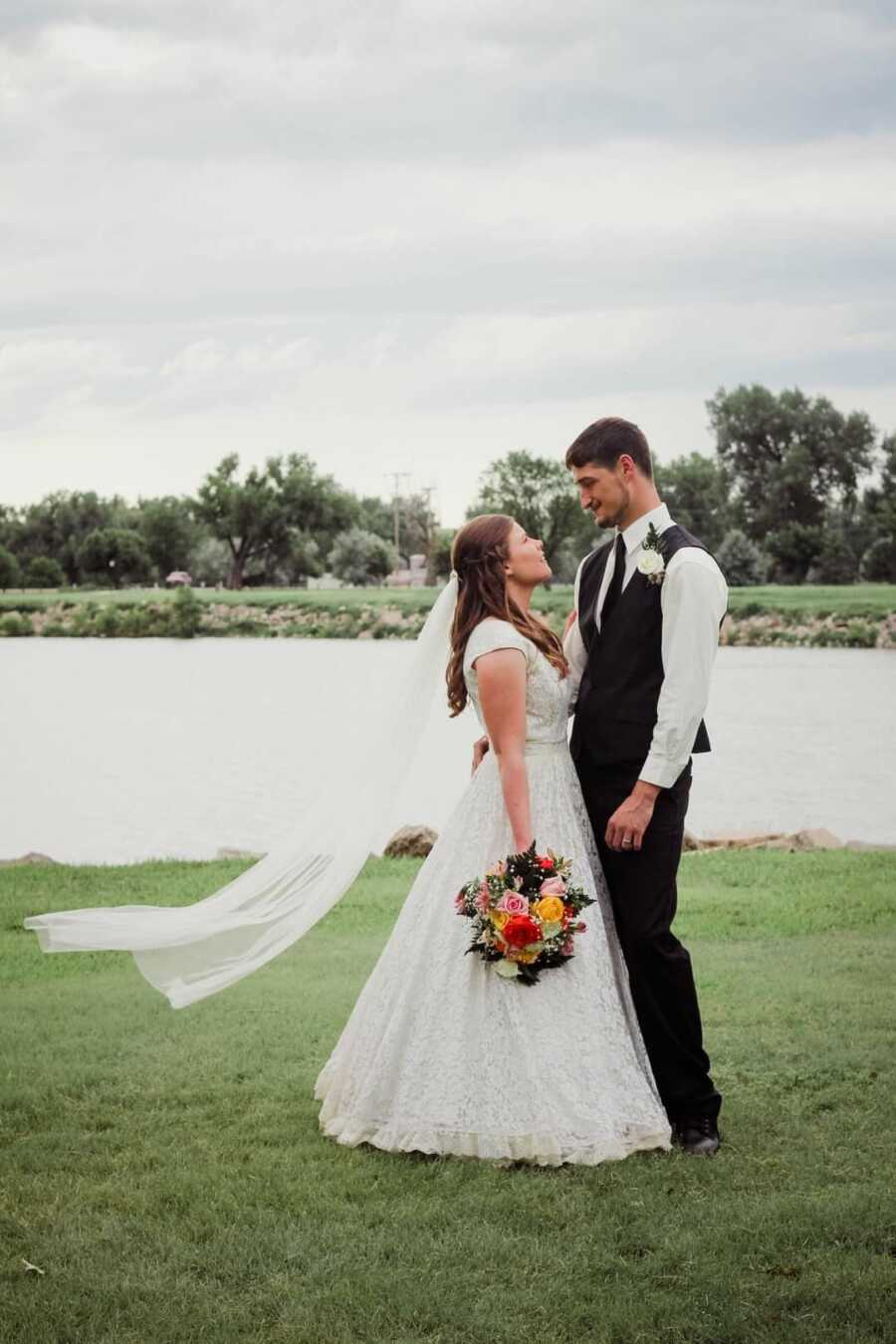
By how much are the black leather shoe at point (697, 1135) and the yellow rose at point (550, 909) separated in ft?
2.80

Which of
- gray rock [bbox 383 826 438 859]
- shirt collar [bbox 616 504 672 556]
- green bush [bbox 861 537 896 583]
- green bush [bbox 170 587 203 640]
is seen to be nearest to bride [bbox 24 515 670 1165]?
shirt collar [bbox 616 504 672 556]

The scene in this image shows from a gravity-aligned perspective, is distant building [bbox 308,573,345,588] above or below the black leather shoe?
above

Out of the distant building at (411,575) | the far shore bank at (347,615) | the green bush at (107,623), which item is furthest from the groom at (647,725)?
the distant building at (411,575)

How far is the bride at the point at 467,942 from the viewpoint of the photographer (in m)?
4.55

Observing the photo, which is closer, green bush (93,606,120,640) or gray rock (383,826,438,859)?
gray rock (383,826,438,859)

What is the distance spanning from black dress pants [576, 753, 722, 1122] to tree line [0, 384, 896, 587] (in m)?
56.0

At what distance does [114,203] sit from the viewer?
52594mm

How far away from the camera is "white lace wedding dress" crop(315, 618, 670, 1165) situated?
453 cm

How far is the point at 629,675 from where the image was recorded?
15.1 feet

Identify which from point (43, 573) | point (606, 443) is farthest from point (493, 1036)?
point (43, 573)

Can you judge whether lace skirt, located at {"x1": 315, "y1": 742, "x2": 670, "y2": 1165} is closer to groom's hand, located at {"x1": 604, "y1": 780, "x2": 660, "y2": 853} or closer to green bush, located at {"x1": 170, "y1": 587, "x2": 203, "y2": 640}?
groom's hand, located at {"x1": 604, "y1": 780, "x2": 660, "y2": 853}

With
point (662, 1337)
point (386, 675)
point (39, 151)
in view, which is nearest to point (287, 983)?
point (386, 675)

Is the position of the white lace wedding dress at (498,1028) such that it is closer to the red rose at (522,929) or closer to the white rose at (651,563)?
the red rose at (522,929)

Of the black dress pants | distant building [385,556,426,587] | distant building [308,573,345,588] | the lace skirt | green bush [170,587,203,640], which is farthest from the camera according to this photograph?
distant building [385,556,426,587]
